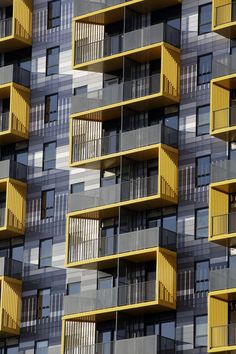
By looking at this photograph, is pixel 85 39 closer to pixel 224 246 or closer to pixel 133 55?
pixel 133 55

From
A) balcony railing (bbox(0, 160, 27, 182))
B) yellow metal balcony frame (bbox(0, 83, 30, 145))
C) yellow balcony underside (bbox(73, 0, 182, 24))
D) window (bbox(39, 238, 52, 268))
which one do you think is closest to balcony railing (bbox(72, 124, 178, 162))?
balcony railing (bbox(0, 160, 27, 182))

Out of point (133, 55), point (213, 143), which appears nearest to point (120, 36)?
point (133, 55)

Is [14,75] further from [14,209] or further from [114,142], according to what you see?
[114,142]

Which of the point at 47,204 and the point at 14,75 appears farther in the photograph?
the point at 14,75

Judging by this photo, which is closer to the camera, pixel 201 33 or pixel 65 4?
pixel 201 33

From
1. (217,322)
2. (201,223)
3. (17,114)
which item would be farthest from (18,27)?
(217,322)

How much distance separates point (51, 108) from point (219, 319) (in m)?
19.5

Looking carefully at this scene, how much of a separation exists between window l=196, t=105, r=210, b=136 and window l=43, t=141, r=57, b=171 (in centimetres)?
1010

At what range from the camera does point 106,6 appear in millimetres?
113250

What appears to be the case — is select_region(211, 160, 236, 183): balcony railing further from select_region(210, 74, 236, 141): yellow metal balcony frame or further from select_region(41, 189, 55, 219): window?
select_region(41, 189, 55, 219): window

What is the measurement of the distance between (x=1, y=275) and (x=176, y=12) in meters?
17.4

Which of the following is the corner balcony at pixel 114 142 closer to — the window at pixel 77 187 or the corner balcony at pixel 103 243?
the window at pixel 77 187

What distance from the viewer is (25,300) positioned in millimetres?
112875

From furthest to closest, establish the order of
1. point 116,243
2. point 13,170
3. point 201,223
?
point 13,170, point 116,243, point 201,223
